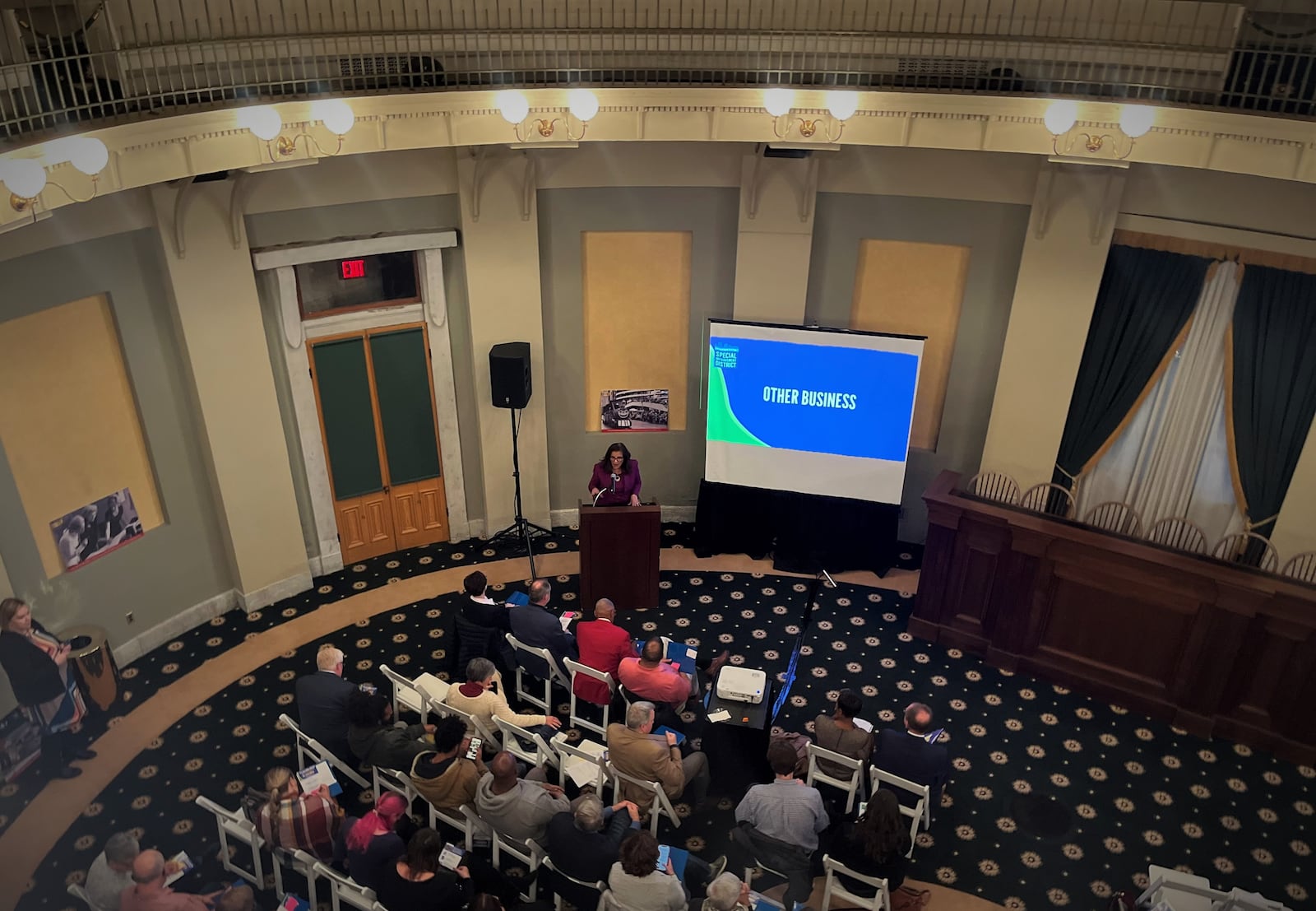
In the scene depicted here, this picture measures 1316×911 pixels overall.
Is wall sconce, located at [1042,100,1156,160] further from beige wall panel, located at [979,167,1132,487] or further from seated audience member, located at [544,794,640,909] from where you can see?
seated audience member, located at [544,794,640,909]

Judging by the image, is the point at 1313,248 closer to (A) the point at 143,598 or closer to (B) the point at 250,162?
(B) the point at 250,162

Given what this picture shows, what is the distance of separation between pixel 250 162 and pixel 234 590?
12.9 feet

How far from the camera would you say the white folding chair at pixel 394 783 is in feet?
19.8

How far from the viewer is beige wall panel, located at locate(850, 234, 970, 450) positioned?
8.81 m

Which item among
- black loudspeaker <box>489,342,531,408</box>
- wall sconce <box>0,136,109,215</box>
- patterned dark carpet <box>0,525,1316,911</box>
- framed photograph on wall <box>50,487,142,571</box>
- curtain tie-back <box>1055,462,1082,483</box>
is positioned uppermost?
wall sconce <box>0,136,109,215</box>

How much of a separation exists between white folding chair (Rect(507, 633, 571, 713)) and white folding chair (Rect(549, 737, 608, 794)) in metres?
0.55

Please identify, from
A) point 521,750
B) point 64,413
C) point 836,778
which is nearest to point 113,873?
point 521,750

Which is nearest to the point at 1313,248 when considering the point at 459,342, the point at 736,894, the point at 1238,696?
the point at 1238,696

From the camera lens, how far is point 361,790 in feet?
22.3

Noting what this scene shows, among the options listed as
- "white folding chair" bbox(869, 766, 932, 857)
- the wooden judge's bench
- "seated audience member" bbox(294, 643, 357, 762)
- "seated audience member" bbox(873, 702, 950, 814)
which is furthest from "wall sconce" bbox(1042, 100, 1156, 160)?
"seated audience member" bbox(294, 643, 357, 762)

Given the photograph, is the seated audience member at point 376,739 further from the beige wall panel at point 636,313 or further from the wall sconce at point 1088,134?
the wall sconce at point 1088,134

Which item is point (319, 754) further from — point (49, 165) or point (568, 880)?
point (49, 165)

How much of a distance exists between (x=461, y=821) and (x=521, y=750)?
0.62m

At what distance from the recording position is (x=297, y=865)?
5578 mm
